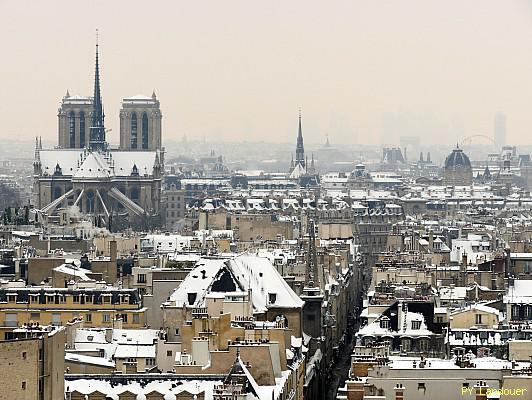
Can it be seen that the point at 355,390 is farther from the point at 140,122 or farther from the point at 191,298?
the point at 140,122

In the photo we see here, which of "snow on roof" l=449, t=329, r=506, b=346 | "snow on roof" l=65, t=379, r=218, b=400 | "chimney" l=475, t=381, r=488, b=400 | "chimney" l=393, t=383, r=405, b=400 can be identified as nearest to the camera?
"chimney" l=475, t=381, r=488, b=400

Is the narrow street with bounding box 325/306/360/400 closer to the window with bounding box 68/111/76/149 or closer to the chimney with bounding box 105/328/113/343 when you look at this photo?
the chimney with bounding box 105/328/113/343

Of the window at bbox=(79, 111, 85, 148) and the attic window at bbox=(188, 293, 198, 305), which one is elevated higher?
the window at bbox=(79, 111, 85, 148)

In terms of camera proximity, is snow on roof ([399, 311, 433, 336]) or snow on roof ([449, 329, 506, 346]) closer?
snow on roof ([449, 329, 506, 346])

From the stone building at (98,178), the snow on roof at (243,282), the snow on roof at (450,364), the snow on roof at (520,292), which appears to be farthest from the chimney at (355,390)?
the stone building at (98,178)

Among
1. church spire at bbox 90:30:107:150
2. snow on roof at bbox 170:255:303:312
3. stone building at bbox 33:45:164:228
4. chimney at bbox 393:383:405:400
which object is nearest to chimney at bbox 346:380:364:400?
chimney at bbox 393:383:405:400

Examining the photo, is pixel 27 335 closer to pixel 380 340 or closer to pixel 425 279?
pixel 380 340

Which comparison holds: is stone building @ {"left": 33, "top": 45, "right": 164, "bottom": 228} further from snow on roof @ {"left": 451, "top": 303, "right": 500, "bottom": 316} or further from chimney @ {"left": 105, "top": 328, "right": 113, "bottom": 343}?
chimney @ {"left": 105, "top": 328, "right": 113, "bottom": 343}

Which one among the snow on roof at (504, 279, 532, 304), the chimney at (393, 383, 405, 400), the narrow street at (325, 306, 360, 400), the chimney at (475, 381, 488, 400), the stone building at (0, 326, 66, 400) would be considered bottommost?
the narrow street at (325, 306, 360, 400)

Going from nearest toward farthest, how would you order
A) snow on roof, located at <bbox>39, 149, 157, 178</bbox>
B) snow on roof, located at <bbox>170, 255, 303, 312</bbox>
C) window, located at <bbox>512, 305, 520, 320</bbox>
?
window, located at <bbox>512, 305, 520, 320</bbox>, snow on roof, located at <bbox>170, 255, 303, 312</bbox>, snow on roof, located at <bbox>39, 149, 157, 178</bbox>
